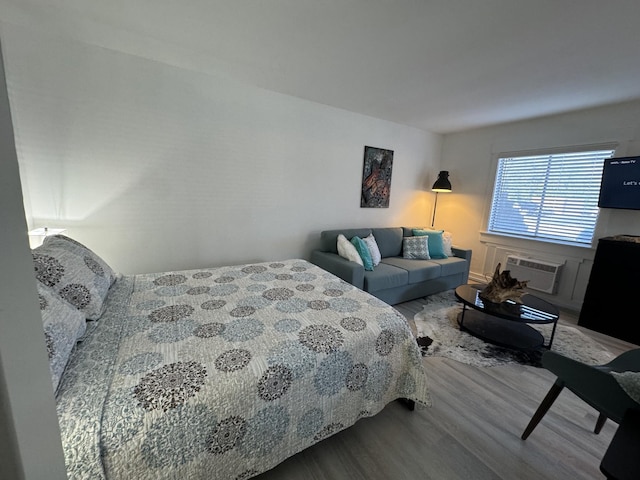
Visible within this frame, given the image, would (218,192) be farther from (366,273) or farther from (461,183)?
(461,183)

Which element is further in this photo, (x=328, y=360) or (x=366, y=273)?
(x=366, y=273)

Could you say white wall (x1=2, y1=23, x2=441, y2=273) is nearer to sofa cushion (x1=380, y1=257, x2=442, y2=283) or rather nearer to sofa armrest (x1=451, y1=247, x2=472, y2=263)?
sofa cushion (x1=380, y1=257, x2=442, y2=283)

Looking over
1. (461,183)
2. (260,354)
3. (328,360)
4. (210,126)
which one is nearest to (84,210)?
(210,126)

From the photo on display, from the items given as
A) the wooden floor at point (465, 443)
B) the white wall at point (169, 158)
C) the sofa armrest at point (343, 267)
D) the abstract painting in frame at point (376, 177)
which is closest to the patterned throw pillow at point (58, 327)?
the wooden floor at point (465, 443)

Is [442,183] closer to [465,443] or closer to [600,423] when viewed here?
[600,423]

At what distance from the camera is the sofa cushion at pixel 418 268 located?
10.8 ft

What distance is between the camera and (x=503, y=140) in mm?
3912

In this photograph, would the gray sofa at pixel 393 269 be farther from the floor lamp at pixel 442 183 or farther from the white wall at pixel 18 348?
the white wall at pixel 18 348

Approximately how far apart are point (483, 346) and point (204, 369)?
242cm

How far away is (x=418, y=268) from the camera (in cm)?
335

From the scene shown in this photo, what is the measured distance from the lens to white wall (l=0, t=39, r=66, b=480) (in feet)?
1.60

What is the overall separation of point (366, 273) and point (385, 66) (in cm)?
197

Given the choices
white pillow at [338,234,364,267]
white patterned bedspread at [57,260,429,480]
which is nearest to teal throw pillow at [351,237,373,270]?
white pillow at [338,234,364,267]

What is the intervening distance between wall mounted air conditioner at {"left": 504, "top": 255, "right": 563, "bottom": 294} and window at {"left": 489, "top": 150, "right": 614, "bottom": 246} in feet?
1.10
